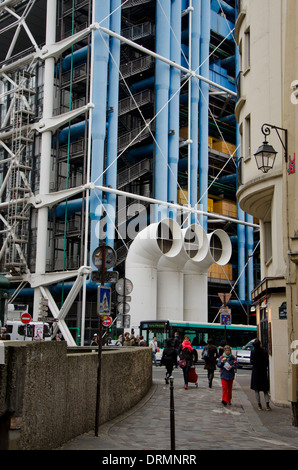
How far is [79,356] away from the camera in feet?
29.9

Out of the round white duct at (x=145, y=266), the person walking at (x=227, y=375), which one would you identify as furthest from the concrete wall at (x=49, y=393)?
the round white duct at (x=145, y=266)

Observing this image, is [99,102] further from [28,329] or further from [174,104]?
[28,329]

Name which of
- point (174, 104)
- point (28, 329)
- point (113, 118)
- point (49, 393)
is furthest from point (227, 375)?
point (174, 104)

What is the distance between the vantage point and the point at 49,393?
7484 millimetres

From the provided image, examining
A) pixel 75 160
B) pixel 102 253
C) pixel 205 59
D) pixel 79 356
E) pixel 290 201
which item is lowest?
pixel 79 356

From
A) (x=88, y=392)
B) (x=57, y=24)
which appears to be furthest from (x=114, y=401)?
(x=57, y=24)

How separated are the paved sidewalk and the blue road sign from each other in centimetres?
191

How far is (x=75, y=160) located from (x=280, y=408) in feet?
103

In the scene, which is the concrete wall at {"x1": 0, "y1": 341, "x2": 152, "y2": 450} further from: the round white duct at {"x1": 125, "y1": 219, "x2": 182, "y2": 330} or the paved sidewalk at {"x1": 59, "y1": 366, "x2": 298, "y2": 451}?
the round white duct at {"x1": 125, "y1": 219, "x2": 182, "y2": 330}

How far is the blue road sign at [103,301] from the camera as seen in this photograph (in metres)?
10.3

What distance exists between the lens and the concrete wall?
634 cm
